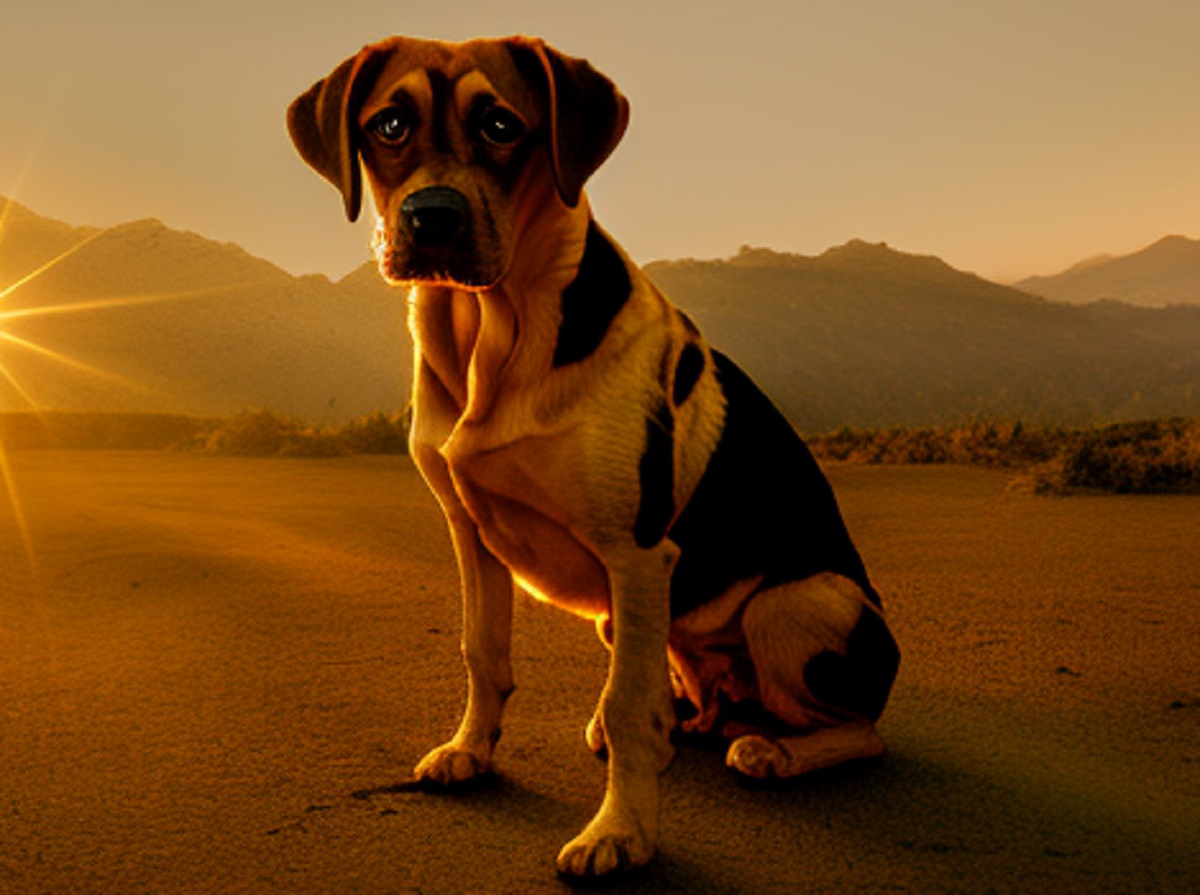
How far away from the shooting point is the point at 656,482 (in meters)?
2.42

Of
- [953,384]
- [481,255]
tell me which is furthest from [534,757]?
[953,384]

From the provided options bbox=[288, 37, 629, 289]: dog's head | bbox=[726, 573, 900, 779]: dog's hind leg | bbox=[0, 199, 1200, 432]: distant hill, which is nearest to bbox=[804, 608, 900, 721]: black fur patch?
bbox=[726, 573, 900, 779]: dog's hind leg

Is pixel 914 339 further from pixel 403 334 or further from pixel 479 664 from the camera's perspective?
pixel 479 664

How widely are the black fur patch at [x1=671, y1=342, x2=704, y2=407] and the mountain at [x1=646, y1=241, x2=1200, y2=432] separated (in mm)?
44027

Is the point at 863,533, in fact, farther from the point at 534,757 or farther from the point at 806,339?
the point at 806,339

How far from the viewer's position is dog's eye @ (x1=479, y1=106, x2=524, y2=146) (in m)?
2.22

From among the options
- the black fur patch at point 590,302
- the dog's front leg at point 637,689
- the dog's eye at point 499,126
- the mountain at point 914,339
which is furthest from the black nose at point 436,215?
the mountain at point 914,339

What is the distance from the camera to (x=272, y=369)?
7781 cm

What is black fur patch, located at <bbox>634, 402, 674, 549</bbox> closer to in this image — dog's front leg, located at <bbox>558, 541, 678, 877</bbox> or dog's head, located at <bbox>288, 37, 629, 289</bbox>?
dog's front leg, located at <bbox>558, 541, 678, 877</bbox>

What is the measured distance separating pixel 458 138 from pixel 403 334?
5953 cm

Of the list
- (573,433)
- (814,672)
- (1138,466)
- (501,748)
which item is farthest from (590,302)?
(1138,466)

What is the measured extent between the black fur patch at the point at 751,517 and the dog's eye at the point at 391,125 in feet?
3.56

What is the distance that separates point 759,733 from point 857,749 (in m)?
0.28

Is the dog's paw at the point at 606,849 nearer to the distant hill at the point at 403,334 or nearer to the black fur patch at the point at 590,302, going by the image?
the black fur patch at the point at 590,302
